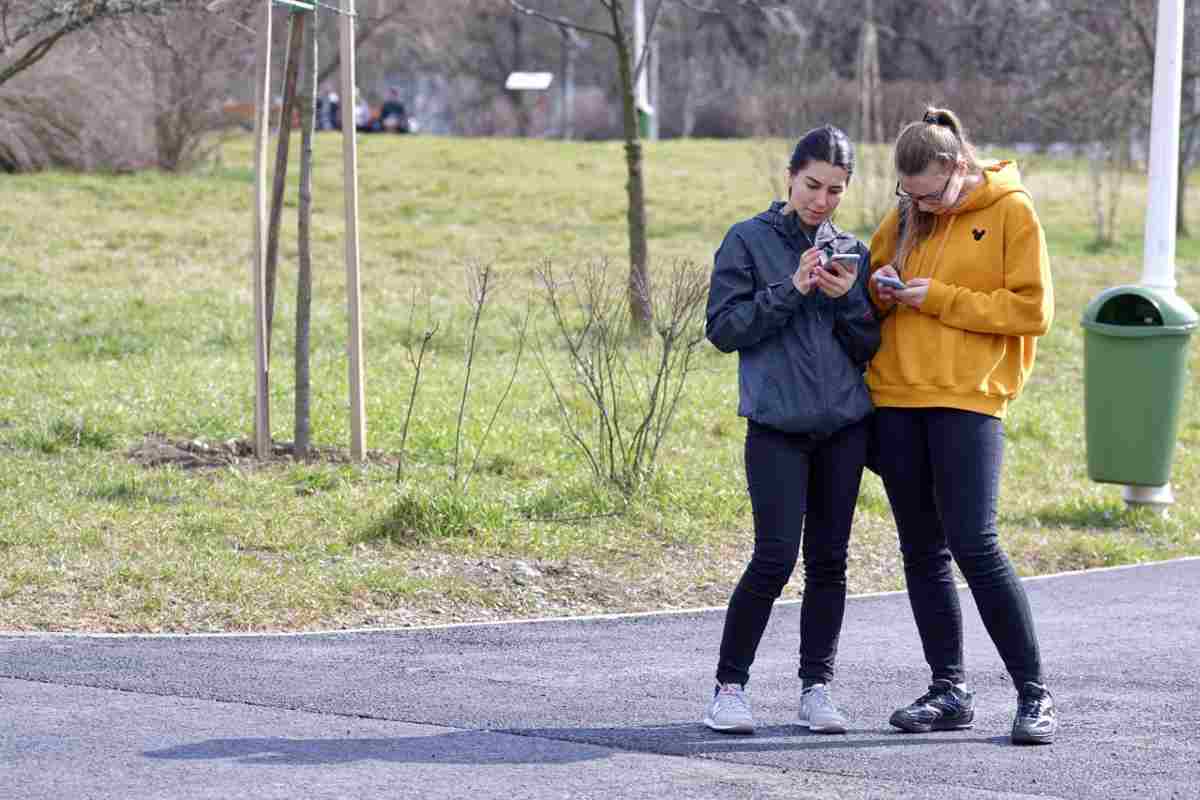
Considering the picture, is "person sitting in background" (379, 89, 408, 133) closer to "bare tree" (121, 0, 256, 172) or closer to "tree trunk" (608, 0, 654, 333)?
"bare tree" (121, 0, 256, 172)

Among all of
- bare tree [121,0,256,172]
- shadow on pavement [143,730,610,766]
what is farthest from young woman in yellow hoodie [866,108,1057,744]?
bare tree [121,0,256,172]

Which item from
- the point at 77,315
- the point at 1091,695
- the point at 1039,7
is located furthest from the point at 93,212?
the point at 1039,7

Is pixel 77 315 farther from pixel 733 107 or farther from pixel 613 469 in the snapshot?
pixel 733 107

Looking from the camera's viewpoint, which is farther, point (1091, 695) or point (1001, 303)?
point (1091, 695)

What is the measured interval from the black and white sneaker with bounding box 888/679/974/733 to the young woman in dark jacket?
0.20m

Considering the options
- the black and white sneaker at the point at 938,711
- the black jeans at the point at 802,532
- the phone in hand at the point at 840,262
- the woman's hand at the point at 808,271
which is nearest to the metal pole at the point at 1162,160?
the black and white sneaker at the point at 938,711

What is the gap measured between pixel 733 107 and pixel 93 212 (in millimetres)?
36855

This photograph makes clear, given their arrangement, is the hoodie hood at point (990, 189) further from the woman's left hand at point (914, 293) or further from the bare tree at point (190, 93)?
the bare tree at point (190, 93)

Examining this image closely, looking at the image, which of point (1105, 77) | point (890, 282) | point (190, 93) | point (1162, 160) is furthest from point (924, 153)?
point (1105, 77)

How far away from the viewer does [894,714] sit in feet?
16.4

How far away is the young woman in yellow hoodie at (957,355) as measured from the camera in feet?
15.5

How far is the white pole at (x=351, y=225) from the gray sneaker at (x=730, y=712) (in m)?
4.40

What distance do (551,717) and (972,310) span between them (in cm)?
172

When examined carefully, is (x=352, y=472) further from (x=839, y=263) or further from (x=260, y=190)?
(x=839, y=263)
